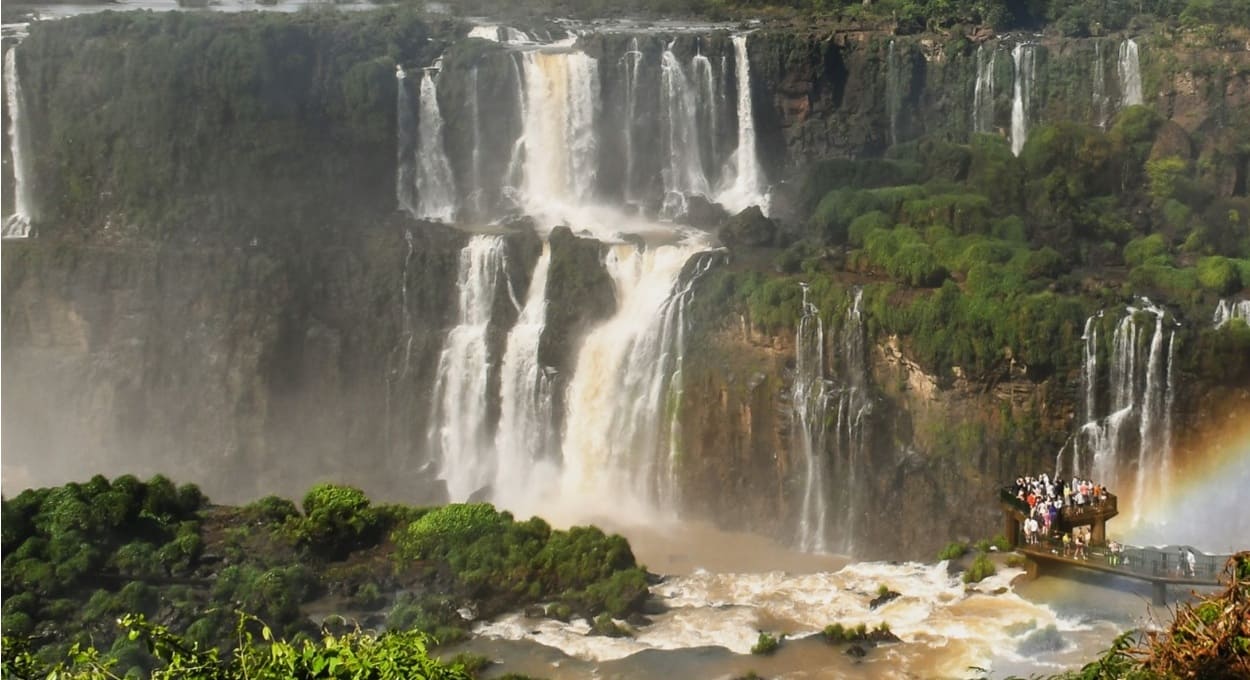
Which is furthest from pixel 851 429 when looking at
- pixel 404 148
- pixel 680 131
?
pixel 404 148

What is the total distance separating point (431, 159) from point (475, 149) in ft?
3.77

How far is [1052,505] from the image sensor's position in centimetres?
2270

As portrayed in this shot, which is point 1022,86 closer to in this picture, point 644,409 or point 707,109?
point 707,109

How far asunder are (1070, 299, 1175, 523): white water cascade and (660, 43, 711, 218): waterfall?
13358mm

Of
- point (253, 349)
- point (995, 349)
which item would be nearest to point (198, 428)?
point (253, 349)

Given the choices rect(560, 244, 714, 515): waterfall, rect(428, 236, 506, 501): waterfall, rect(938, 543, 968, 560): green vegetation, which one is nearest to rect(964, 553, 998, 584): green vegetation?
rect(938, 543, 968, 560): green vegetation

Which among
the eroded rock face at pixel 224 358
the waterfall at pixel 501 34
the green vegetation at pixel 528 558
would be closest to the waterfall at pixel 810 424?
the green vegetation at pixel 528 558

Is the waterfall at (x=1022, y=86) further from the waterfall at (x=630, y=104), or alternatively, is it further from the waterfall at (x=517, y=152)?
the waterfall at (x=517, y=152)

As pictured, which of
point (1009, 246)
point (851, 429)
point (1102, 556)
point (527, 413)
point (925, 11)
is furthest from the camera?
point (925, 11)

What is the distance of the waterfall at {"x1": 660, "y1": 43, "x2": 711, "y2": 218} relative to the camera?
38.4 m

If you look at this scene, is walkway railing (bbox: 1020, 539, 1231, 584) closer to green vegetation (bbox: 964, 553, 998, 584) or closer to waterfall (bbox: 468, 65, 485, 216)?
green vegetation (bbox: 964, 553, 998, 584)

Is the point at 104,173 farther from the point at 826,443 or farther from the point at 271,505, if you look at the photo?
the point at 826,443

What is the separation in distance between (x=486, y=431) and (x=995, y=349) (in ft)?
37.2

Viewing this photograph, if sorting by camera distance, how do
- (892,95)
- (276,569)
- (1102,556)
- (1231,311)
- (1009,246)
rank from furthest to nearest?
(892,95)
(1009,246)
(1231,311)
(276,569)
(1102,556)
